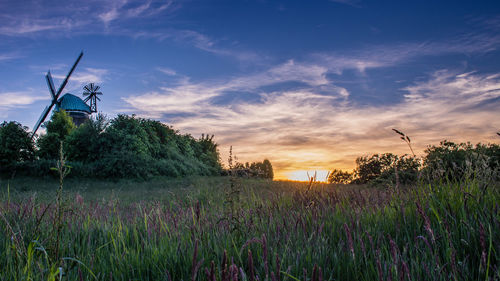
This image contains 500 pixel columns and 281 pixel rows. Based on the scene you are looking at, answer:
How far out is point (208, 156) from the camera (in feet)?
130

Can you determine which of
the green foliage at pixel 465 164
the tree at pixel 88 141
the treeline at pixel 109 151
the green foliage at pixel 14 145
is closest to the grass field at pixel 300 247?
the green foliage at pixel 465 164

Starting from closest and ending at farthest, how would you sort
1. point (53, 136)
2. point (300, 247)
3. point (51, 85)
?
point (300, 247) < point (53, 136) < point (51, 85)

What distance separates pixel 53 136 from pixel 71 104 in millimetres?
25658

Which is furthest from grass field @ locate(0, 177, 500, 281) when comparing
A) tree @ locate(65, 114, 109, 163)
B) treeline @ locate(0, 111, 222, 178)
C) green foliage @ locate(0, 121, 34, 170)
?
green foliage @ locate(0, 121, 34, 170)

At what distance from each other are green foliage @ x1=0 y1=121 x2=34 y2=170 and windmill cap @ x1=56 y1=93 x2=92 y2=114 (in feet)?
103

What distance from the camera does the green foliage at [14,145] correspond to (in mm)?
26094

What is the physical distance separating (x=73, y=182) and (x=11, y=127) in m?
12.0

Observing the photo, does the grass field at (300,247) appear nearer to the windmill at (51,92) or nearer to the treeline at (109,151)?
the treeline at (109,151)

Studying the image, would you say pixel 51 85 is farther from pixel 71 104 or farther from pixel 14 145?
pixel 14 145

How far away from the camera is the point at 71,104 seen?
58.5 meters

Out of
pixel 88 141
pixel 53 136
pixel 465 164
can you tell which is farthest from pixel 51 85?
pixel 465 164

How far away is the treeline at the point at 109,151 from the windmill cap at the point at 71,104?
86.7ft

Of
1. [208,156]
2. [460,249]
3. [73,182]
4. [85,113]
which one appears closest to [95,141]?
[73,182]

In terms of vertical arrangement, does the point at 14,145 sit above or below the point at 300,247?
above
